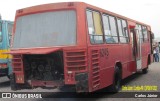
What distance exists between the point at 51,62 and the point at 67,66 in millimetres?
846

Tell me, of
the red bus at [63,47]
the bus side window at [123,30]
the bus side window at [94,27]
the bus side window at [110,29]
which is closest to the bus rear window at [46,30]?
the red bus at [63,47]

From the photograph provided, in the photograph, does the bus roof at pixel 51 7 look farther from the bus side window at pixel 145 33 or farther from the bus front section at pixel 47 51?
the bus side window at pixel 145 33

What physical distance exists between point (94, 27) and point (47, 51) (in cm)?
180

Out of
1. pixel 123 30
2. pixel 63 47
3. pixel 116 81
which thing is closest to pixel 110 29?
pixel 116 81

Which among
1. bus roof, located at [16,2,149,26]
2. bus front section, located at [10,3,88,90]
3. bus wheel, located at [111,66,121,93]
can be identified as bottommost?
bus wheel, located at [111,66,121,93]

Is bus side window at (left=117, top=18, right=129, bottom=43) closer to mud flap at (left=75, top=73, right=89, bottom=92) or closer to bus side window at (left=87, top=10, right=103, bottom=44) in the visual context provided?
bus side window at (left=87, top=10, right=103, bottom=44)

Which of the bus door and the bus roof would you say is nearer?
the bus roof

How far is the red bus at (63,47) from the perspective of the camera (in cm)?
904

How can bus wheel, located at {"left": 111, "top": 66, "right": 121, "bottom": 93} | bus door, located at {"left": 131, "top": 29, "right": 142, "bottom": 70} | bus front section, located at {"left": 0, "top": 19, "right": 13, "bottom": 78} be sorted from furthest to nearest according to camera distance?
bus door, located at {"left": 131, "top": 29, "right": 142, "bottom": 70}
bus front section, located at {"left": 0, "top": 19, "right": 13, "bottom": 78}
bus wheel, located at {"left": 111, "top": 66, "right": 121, "bottom": 93}

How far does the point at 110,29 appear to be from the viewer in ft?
37.9

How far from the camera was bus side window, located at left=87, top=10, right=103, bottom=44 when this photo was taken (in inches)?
380

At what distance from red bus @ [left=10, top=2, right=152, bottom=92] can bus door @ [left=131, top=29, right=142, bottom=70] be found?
394 cm

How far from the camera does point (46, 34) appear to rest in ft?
32.1

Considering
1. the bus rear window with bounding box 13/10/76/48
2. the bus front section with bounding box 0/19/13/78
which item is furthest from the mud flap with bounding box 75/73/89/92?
the bus front section with bounding box 0/19/13/78
